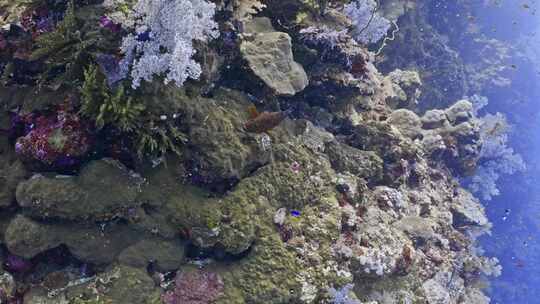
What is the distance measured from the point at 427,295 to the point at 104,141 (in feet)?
19.2

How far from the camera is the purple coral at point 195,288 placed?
4742 mm

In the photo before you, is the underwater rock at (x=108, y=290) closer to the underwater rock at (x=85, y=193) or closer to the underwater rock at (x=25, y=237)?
the underwater rock at (x=25, y=237)

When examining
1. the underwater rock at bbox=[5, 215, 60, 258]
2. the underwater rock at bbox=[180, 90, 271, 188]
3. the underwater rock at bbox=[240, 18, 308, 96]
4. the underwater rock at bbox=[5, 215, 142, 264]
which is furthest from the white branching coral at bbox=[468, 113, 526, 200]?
the underwater rock at bbox=[5, 215, 60, 258]

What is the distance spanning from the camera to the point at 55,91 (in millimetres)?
4277

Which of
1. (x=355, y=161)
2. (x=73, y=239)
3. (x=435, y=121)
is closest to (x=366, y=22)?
(x=355, y=161)

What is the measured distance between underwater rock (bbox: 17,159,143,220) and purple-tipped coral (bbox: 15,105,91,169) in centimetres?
20

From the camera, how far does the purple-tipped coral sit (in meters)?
4.07

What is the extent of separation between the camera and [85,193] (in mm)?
4238

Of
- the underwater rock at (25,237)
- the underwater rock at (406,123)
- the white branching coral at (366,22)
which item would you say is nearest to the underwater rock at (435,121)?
the underwater rock at (406,123)

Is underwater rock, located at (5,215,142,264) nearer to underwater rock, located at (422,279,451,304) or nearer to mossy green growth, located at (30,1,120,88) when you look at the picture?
mossy green growth, located at (30,1,120,88)

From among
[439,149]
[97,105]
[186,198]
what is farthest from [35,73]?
[439,149]

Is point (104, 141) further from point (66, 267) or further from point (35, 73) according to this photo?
point (66, 267)

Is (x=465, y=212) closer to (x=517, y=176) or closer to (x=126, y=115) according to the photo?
(x=126, y=115)

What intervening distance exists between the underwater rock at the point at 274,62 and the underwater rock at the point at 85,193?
2.14m
